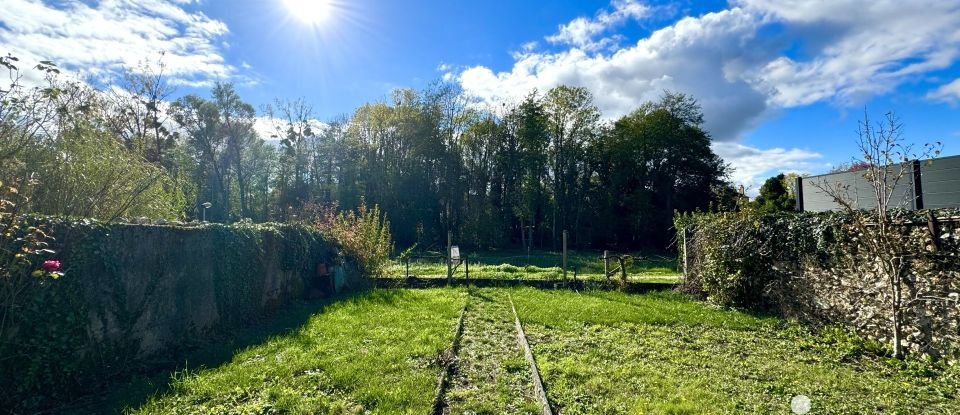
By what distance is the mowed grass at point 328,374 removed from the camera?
12.7ft

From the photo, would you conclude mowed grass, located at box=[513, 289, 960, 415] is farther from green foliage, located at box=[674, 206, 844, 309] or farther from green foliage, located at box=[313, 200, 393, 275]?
green foliage, located at box=[313, 200, 393, 275]

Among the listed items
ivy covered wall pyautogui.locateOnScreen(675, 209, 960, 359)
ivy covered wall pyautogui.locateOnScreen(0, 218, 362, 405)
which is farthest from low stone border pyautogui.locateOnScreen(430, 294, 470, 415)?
ivy covered wall pyautogui.locateOnScreen(675, 209, 960, 359)

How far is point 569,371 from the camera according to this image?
15.7ft

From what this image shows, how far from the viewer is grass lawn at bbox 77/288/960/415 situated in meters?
3.91

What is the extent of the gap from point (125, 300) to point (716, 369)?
20.4 feet

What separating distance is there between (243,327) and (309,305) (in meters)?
2.16

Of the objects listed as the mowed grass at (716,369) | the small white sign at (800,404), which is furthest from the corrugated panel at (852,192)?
the small white sign at (800,404)

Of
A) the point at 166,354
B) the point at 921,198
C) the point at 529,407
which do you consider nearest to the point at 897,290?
the point at 529,407

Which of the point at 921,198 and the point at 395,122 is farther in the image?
the point at 395,122

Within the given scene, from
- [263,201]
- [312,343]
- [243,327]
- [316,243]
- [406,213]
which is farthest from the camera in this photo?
[263,201]

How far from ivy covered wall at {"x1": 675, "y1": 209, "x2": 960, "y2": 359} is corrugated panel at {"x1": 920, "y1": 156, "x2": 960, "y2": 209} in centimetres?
346

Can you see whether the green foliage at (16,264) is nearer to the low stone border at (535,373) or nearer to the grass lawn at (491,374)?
the grass lawn at (491,374)

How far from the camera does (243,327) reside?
7.27 m

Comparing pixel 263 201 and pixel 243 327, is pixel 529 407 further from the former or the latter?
pixel 263 201
